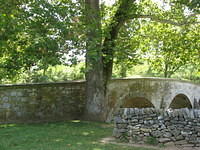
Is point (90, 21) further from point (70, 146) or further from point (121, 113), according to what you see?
point (70, 146)

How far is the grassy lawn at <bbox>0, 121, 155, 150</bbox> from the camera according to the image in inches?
207

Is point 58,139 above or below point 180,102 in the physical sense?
below

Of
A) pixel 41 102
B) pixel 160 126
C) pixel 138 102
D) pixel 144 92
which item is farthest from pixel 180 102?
pixel 160 126

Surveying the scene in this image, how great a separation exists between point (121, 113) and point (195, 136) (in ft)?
→ 6.36

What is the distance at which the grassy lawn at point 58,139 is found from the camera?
5.25m

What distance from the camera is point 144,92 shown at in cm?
1177

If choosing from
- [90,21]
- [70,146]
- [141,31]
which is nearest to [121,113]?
[70,146]

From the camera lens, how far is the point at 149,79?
12.0 meters

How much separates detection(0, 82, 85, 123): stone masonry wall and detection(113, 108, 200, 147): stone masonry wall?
4.22 meters

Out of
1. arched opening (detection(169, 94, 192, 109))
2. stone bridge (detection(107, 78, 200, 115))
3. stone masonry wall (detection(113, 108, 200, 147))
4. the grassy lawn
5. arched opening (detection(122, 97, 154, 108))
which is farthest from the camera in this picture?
arched opening (detection(169, 94, 192, 109))

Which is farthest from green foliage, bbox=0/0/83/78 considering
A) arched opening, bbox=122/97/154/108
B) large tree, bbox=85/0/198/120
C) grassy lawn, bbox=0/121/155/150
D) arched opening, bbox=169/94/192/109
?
arched opening, bbox=169/94/192/109

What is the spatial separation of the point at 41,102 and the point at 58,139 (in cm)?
389

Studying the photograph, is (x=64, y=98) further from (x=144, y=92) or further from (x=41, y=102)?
(x=144, y=92)

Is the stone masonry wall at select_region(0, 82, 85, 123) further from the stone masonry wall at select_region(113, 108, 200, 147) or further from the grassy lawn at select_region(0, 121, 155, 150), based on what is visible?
the stone masonry wall at select_region(113, 108, 200, 147)
